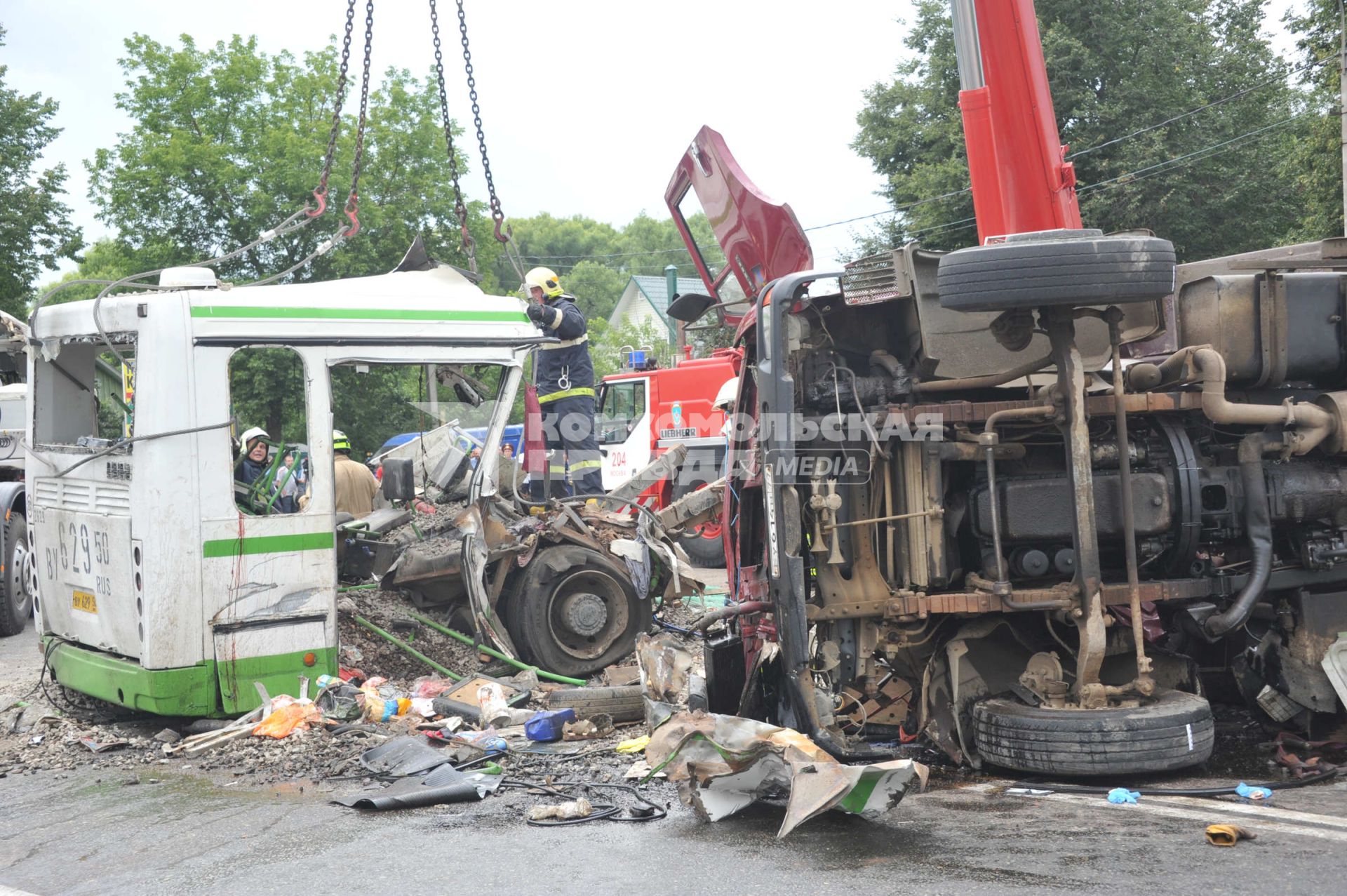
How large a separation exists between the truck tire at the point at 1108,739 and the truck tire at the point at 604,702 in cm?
228

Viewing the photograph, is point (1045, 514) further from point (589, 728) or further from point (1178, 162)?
point (1178, 162)

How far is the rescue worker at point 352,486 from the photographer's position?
29.8ft

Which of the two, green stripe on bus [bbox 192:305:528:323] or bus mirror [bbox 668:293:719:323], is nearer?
green stripe on bus [bbox 192:305:528:323]

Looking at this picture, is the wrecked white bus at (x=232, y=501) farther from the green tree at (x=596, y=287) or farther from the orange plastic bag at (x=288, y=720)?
the green tree at (x=596, y=287)

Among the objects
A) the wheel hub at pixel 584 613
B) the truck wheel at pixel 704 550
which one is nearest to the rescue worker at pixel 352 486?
the wheel hub at pixel 584 613

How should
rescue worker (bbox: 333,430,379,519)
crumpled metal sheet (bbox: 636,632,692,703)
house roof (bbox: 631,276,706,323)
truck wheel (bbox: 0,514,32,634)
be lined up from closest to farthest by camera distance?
crumpled metal sheet (bbox: 636,632,692,703)
rescue worker (bbox: 333,430,379,519)
truck wheel (bbox: 0,514,32,634)
house roof (bbox: 631,276,706,323)

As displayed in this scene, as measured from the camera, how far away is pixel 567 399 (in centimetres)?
895

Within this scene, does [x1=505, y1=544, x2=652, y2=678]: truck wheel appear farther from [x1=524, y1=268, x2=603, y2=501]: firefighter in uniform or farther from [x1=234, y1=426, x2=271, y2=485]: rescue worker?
[x1=234, y1=426, x2=271, y2=485]: rescue worker

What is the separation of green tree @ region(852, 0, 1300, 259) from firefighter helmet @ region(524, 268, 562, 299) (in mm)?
16061

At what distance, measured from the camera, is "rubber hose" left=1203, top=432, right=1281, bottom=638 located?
15.3 feet

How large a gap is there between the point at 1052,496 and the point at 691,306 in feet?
8.22

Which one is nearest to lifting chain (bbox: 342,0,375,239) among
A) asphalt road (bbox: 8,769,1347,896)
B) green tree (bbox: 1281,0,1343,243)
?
asphalt road (bbox: 8,769,1347,896)

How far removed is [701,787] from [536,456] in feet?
15.2

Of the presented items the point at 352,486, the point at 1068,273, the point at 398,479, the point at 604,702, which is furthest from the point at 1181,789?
the point at 352,486
